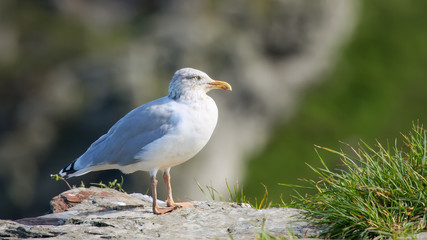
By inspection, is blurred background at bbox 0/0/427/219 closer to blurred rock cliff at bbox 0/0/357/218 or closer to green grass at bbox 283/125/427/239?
blurred rock cliff at bbox 0/0/357/218

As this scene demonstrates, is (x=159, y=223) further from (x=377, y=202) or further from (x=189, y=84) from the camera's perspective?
(x=377, y=202)

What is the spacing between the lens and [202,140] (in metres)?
7.81

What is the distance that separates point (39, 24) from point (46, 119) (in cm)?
356

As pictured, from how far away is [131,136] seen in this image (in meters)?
8.05

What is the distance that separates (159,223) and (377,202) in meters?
2.19

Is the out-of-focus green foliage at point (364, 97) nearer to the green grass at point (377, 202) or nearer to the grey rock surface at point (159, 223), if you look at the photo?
the grey rock surface at point (159, 223)

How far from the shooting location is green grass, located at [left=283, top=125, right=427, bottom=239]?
6.26 metres

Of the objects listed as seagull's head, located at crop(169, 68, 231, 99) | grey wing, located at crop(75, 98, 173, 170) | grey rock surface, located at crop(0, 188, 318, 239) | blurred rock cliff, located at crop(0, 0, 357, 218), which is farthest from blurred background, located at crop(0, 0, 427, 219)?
grey rock surface, located at crop(0, 188, 318, 239)

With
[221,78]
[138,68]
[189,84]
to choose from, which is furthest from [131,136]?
[221,78]

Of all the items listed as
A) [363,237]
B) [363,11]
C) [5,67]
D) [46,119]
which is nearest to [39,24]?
[5,67]

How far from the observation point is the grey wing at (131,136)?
Result: 7.88m

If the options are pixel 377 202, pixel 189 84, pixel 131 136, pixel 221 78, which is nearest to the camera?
pixel 377 202

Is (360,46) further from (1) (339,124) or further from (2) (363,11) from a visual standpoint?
(1) (339,124)

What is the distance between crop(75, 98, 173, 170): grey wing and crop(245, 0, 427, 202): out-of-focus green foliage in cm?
986
